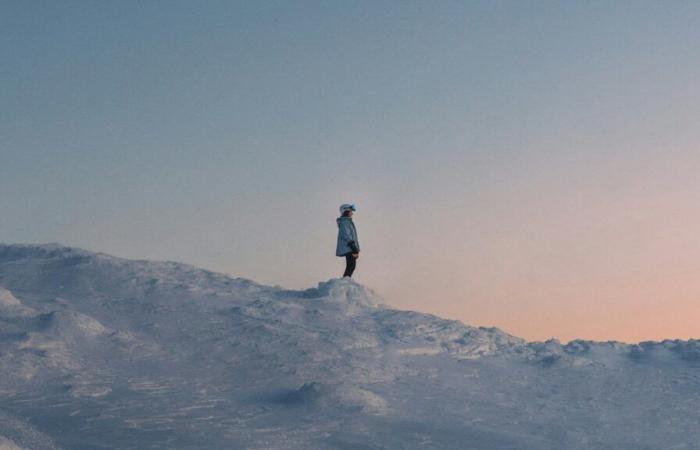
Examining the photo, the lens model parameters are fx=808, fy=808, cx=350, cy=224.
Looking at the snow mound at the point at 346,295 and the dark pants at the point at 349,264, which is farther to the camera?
the dark pants at the point at 349,264

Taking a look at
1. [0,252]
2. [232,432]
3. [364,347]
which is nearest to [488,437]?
[232,432]

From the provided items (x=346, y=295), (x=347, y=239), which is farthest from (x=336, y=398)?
(x=347, y=239)

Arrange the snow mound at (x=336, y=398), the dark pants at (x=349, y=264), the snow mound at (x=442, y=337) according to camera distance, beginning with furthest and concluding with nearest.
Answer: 1. the dark pants at (x=349, y=264)
2. the snow mound at (x=442, y=337)
3. the snow mound at (x=336, y=398)

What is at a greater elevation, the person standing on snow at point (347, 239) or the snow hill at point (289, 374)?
the person standing on snow at point (347, 239)

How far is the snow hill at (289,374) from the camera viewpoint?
31.2 feet

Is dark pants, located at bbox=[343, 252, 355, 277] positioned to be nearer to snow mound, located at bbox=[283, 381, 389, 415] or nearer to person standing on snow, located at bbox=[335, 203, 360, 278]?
person standing on snow, located at bbox=[335, 203, 360, 278]

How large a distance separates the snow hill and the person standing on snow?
142 cm

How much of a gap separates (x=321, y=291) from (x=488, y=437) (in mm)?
7288

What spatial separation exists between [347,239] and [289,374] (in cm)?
673

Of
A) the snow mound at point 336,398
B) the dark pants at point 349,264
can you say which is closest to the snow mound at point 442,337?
the dark pants at point 349,264

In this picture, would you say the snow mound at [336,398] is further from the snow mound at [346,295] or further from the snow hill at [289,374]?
the snow mound at [346,295]

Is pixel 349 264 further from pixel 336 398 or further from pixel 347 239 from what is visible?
pixel 336 398

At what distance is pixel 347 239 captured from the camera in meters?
18.2

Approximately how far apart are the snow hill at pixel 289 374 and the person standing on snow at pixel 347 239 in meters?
1.42
